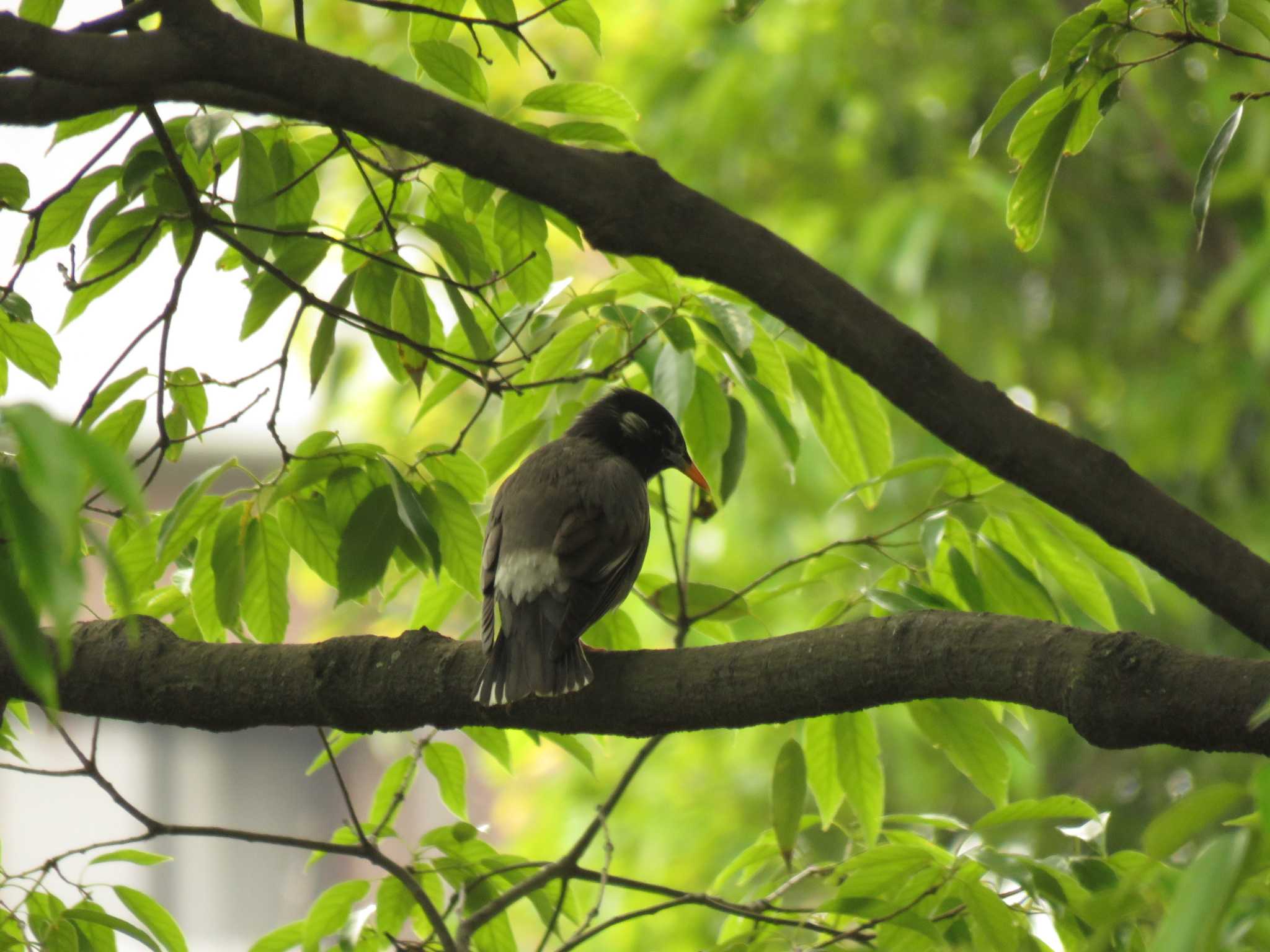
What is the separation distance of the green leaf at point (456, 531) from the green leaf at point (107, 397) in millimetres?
651

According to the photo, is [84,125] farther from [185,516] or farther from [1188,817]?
[1188,817]

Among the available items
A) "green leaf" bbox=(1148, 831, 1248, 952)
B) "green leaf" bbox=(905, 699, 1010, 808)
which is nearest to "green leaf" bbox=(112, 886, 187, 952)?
"green leaf" bbox=(905, 699, 1010, 808)

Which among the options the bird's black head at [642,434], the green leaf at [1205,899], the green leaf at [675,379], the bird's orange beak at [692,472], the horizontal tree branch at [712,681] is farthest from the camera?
the bird's black head at [642,434]

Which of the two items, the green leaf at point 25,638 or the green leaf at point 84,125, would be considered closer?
the green leaf at point 25,638

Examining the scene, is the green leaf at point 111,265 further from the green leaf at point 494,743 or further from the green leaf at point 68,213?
the green leaf at point 494,743

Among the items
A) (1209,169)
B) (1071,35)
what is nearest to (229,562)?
(1071,35)

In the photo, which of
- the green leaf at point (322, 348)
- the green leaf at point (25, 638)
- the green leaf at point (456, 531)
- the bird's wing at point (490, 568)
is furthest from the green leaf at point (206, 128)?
the green leaf at point (25, 638)

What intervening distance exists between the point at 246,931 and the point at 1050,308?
12.6 metres

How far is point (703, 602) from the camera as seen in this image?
3.30 metres

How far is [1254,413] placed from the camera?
7.91 m

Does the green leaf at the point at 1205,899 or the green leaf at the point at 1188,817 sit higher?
the green leaf at the point at 1188,817

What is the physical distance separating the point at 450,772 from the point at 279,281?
4.05ft

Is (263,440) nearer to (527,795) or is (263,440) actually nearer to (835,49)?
(527,795)

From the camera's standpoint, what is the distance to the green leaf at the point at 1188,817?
1.31 meters
